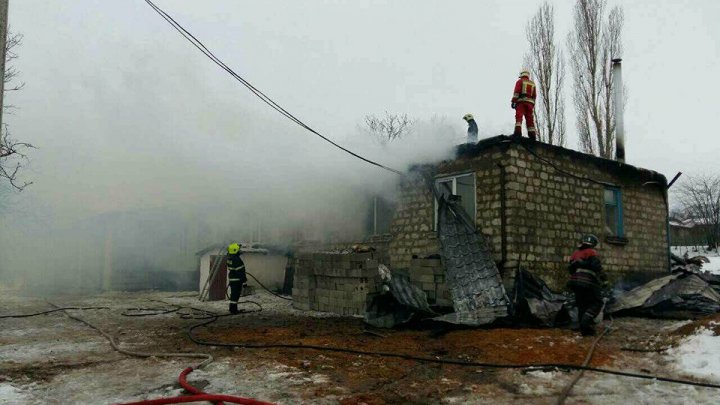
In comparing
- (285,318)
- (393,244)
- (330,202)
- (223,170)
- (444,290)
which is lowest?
(285,318)

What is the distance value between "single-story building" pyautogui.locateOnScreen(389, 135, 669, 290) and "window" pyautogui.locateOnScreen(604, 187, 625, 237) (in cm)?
2

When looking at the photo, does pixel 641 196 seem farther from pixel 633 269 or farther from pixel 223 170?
pixel 223 170

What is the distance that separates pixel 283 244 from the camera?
1673 centimetres

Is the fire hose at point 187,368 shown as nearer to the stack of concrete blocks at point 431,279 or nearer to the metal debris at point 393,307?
the metal debris at point 393,307

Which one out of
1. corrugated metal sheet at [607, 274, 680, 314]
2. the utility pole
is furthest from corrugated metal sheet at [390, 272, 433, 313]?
the utility pole

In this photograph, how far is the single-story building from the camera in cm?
973

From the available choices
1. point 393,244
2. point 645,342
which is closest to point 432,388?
point 645,342

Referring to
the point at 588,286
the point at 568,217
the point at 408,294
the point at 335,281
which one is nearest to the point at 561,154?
the point at 568,217

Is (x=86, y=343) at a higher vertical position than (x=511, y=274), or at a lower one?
lower

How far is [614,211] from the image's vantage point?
39.4 feet

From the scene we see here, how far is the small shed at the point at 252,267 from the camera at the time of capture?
15.6m

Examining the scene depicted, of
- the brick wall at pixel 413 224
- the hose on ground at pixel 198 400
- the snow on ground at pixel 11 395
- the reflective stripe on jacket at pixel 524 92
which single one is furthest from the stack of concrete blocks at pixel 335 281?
the snow on ground at pixel 11 395

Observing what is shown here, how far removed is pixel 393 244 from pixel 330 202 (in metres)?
2.79

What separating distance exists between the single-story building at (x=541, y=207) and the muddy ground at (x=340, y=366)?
209 centimetres
